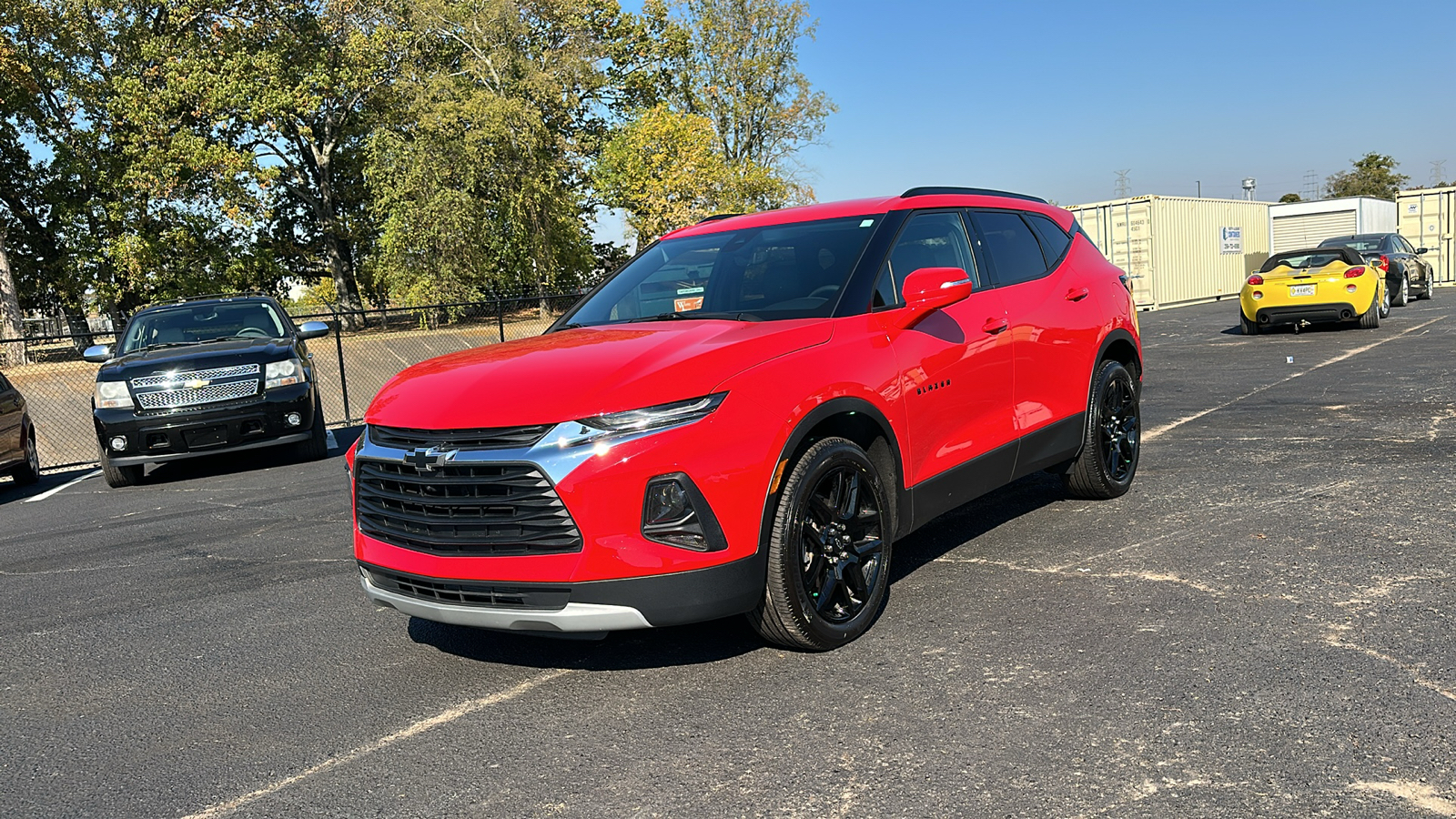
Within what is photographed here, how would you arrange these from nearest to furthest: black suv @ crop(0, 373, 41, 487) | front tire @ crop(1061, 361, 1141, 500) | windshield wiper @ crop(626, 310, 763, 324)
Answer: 1. windshield wiper @ crop(626, 310, 763, 324)
2. front tire @ crop(1061, 361, 1141, 500)
3. black suv @ crop(0, 373, 41, 487)

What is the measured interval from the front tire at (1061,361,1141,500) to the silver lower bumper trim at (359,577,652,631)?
3507 millimetres

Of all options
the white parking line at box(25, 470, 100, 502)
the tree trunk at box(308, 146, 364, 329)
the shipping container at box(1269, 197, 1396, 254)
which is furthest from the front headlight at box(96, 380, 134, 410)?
the tree trunk at box(308, 146, 364, 329)

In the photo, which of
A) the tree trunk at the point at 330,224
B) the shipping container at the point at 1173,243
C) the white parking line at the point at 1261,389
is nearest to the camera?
the white parking line at the point at 1261,389

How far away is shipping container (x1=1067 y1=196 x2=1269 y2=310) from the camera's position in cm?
3173

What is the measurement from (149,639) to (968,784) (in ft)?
12.7

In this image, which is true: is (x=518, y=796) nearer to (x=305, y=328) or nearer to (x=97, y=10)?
(x=305, y=328)

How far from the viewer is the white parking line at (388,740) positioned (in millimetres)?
3205

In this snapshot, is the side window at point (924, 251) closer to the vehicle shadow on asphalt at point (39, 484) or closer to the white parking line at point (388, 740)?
the white parking line at point (388, 740)

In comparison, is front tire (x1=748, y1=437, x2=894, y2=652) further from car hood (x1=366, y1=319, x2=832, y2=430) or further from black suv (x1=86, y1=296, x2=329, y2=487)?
black suv (x1=86, y1=296, x2=329, y2=487)

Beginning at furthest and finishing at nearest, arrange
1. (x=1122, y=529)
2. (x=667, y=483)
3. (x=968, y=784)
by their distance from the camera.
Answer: (x=1122, y=529)
(x=667, y=483)
(x=968, y=784)

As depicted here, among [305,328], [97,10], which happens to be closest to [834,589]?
[305,328]

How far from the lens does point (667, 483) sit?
363cm

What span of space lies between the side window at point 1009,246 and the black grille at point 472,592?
9.72ft

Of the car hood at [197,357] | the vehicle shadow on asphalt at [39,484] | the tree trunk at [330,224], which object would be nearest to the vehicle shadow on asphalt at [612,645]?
the car hood at [197,357]
